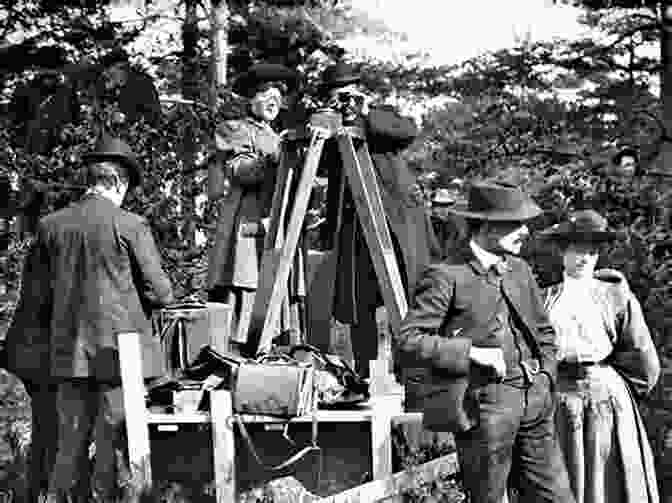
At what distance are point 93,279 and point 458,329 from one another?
6.83 feet

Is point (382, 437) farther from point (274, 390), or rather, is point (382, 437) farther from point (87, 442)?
point (87, 442)

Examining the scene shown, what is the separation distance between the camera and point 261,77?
6590 mm

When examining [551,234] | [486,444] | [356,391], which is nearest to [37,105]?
[356,391]

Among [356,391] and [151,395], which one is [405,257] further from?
[151,395]

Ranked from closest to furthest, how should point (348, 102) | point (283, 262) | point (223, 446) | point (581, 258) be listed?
point (581, 258), point (223, 446), point (283, 262), point (348, 102)

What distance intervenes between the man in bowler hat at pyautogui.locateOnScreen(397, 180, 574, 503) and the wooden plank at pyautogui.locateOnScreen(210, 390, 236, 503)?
1.65m

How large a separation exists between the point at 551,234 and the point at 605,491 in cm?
125

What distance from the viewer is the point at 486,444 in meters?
3.85

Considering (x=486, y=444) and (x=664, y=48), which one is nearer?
(x=486, y=444)

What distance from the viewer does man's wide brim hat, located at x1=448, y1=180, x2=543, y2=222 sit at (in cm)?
390

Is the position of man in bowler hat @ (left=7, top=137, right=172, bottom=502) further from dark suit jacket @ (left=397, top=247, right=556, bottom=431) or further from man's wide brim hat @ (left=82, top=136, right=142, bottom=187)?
dark suit jacket @ (left=397, top=247, right=556, bottom=431)

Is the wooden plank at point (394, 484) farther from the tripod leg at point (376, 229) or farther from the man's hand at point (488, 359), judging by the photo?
the man's hand at point (488, 359)

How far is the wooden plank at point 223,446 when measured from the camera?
17.4 feet

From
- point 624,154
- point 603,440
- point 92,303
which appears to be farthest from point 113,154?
point 624,154
